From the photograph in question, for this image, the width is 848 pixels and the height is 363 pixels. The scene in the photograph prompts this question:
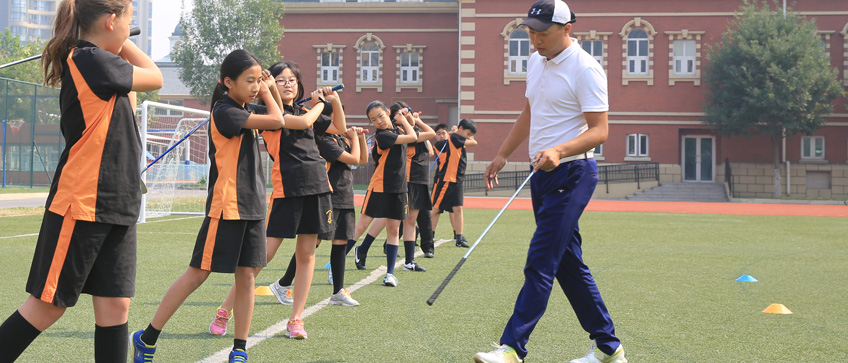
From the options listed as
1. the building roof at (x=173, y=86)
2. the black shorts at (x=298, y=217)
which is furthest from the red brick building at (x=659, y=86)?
the black shorts at (x=298, y=217)

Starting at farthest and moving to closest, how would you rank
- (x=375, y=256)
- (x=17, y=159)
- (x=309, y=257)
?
1. (x=17, y=159)
2. (x=375, y=256)
3. (x=309, y=257)

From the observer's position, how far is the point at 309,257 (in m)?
5.14

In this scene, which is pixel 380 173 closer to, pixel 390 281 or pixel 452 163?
pixel 390 281

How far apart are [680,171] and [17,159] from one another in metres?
29.0

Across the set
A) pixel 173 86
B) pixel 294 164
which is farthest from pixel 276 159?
pixel 173 86

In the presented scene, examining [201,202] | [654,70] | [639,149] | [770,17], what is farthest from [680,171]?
[201,202]

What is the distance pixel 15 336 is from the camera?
118 inches

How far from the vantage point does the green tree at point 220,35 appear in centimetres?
4356

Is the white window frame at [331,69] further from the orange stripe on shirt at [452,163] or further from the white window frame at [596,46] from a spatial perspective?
the orange stripe on shirt at [452,163]

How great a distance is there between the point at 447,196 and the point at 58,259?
29.4 ft

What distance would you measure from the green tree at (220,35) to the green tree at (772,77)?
2342cm

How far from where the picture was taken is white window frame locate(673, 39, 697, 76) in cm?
3859

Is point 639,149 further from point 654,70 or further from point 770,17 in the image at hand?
point 770,17

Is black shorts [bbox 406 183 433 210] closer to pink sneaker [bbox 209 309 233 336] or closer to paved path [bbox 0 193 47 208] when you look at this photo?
pink sneaker [bbox 209 309 233 336]
